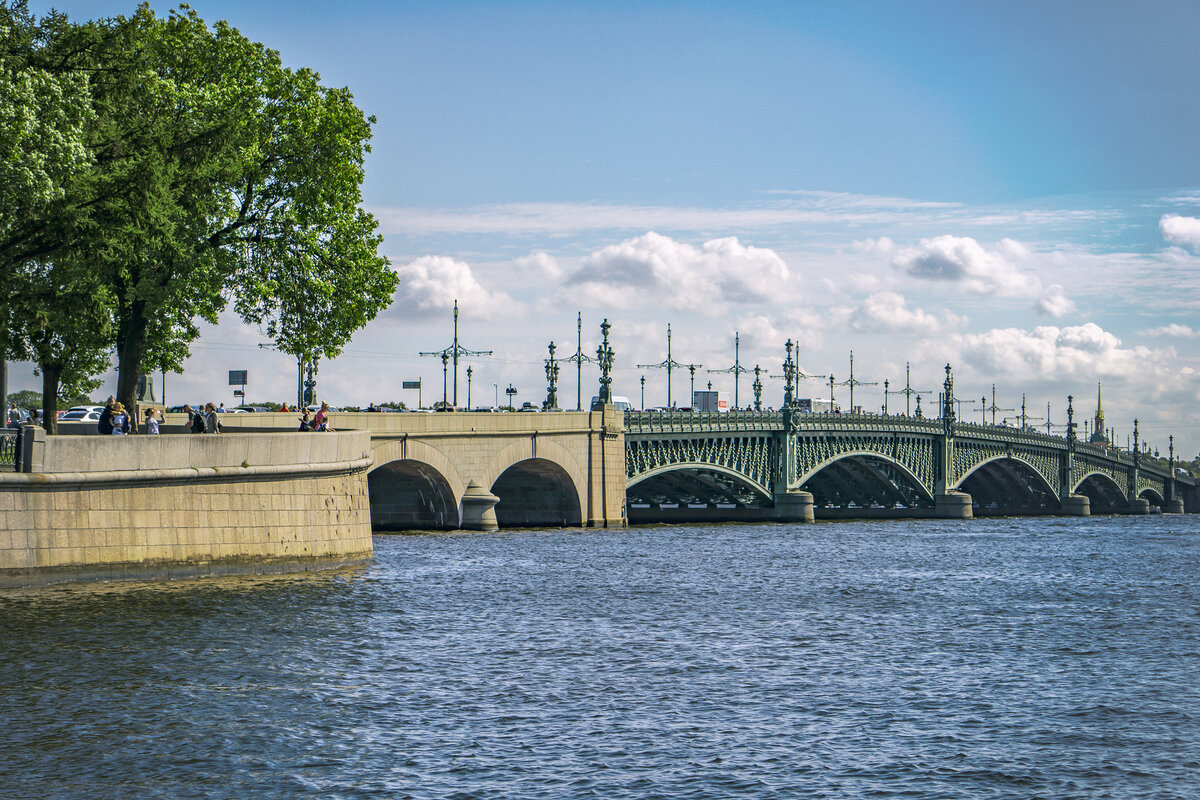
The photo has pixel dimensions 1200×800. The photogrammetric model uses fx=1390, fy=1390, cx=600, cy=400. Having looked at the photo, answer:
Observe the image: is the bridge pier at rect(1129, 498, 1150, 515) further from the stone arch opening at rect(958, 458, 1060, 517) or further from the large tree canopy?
the large tree canopy

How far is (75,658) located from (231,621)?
4.59 m

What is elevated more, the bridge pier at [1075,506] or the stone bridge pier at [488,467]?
the stone bridge pier at [488,467]

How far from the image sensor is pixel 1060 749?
17.9 m

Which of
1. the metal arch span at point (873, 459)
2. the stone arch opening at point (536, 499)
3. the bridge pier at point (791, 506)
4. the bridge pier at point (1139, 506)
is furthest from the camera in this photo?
the bridge pier at point (1139, 506)

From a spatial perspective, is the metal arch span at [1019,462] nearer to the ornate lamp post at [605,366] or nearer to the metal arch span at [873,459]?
the metal arch span at [873,459]

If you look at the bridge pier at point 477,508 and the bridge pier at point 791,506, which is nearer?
the bridge pier at point 477,508

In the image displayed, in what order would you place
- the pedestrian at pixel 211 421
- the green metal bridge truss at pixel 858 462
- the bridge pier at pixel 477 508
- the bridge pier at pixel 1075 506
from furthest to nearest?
the bridge pier at pixel 1075 506, the green metal bridge truss at pixel 858 462, the bridge pier at pixel 477 508, the pedestrian at pixel 211 421

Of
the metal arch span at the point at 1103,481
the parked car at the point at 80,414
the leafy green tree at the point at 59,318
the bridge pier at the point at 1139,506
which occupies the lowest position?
the bridge pier at the point at 1139,506

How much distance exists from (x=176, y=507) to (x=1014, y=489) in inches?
4443

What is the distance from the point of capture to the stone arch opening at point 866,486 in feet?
341

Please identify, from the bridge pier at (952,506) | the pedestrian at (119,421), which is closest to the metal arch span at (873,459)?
the bridge pier at (952,506)

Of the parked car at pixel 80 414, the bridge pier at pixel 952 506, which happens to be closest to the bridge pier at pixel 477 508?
the parked car at pixel 80 414

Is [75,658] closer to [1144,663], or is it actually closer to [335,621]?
[335,621]

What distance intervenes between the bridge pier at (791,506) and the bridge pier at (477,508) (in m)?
33.8
